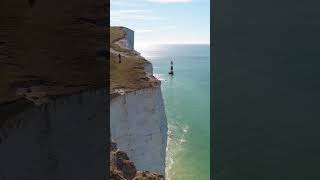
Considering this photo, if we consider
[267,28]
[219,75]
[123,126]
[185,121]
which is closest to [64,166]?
[219,75]

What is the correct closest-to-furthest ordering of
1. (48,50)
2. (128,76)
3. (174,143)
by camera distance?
1. (48,50)
2. (128,76)
3. (174,143)

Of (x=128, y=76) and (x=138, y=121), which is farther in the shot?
(x=128, y=76)

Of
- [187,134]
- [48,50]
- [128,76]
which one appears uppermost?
[48,50]

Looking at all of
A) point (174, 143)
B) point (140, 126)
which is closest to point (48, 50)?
point (140, 126)

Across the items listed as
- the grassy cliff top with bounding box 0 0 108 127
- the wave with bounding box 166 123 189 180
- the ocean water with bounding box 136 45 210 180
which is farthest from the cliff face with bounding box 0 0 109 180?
the ocean water with bounding box 136 45 210 180

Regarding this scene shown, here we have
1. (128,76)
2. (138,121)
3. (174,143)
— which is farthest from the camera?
(174,143)

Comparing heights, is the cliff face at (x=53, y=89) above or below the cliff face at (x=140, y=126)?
above

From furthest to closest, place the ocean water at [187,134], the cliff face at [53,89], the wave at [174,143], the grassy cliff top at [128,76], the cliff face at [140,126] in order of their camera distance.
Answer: the wave at [174,143], the ocean water at [187,134], the grassy cliff top at [128,76], the cliff face at [140,126], the cliff face at [53,89]

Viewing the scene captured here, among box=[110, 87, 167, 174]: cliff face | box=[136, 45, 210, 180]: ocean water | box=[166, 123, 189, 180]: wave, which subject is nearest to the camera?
box=[110, 87, 167, 174]: cliff face

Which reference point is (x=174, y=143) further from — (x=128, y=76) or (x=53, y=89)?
(x=53, y=89)

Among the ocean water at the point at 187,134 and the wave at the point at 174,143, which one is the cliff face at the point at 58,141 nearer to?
the wave at the point at 174,143

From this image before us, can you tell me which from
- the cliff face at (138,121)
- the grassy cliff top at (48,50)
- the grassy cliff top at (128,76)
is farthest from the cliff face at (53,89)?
the grassy cliff top at (128,76)

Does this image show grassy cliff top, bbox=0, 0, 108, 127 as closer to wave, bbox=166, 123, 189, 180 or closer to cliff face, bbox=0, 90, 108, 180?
cliff face, bbox=0, 90, 108, 180

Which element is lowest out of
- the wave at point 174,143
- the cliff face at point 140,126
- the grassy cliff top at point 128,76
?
the wave at point 174,143
